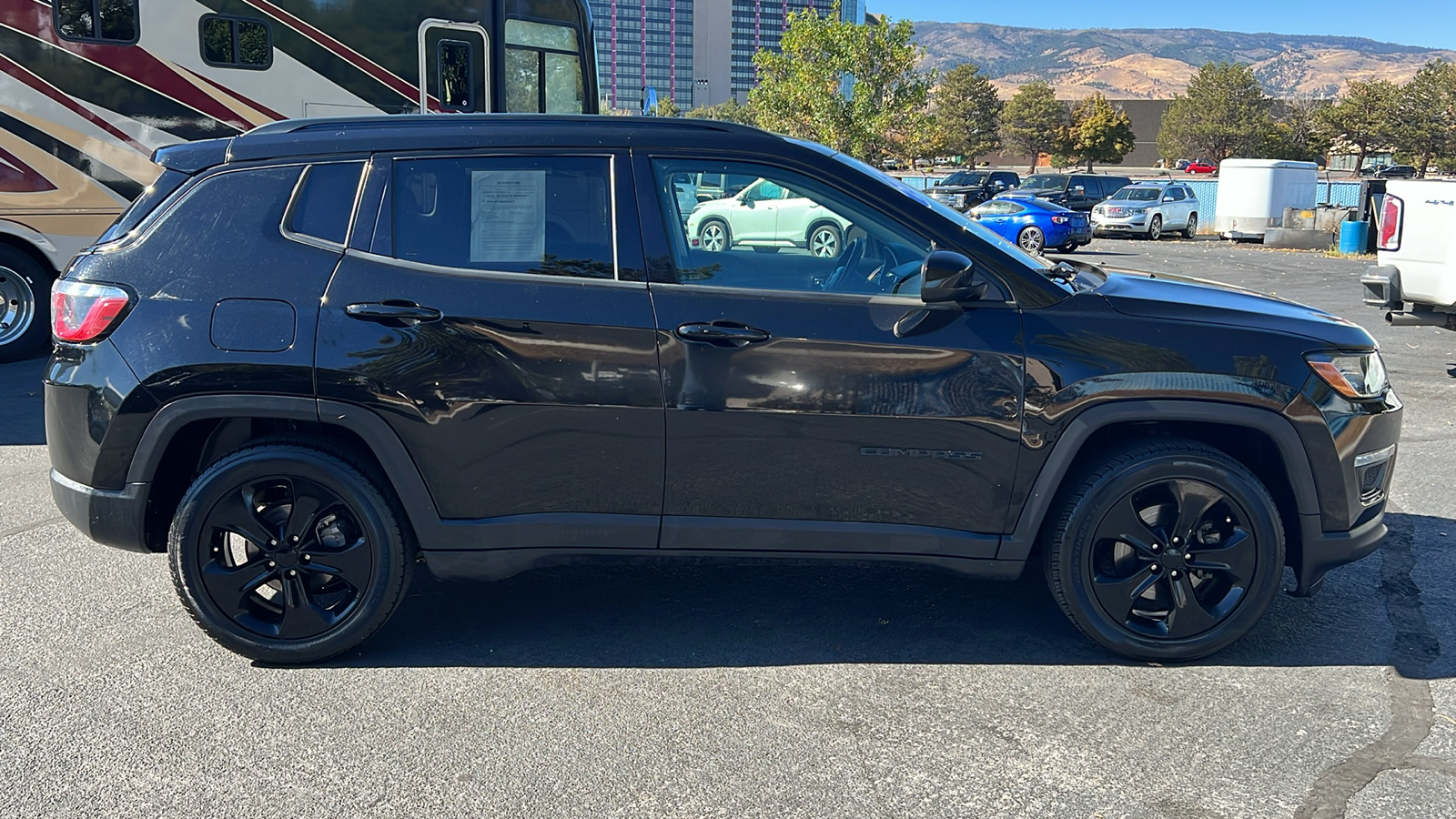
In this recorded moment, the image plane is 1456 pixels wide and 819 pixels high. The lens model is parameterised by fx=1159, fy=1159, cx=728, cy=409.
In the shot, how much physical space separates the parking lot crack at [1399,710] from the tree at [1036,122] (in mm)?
78677

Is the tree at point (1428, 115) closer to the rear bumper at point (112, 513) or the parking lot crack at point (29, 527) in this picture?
the parking lot crack at point (29, 527)

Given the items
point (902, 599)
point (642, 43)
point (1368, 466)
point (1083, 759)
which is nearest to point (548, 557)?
point (902, 599)

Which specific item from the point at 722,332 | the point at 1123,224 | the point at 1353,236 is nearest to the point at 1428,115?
the point at 1123,224

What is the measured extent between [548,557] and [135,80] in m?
7.99

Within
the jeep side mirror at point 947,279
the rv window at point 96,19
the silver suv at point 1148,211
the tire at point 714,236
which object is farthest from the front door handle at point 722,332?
the silver suv at point 1148,211

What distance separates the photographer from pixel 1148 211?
99.9ft

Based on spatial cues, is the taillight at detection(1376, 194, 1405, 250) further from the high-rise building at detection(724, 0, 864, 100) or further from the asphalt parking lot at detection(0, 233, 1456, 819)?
the high-rise building at detection(724, 0, 864, 100)

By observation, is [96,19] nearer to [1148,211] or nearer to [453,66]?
[453,66]

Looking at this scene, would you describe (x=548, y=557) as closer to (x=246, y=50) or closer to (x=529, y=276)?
(x=529, y=276)

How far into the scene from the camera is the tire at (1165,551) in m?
3.82

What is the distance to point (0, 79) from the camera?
9.44 metres

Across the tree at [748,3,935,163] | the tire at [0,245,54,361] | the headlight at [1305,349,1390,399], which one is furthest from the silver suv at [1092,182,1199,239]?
the headlight at [1305,349,1390,399]

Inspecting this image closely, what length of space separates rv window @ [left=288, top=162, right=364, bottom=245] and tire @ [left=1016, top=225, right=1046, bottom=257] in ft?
73.7

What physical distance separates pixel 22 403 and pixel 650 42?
6236 inches
